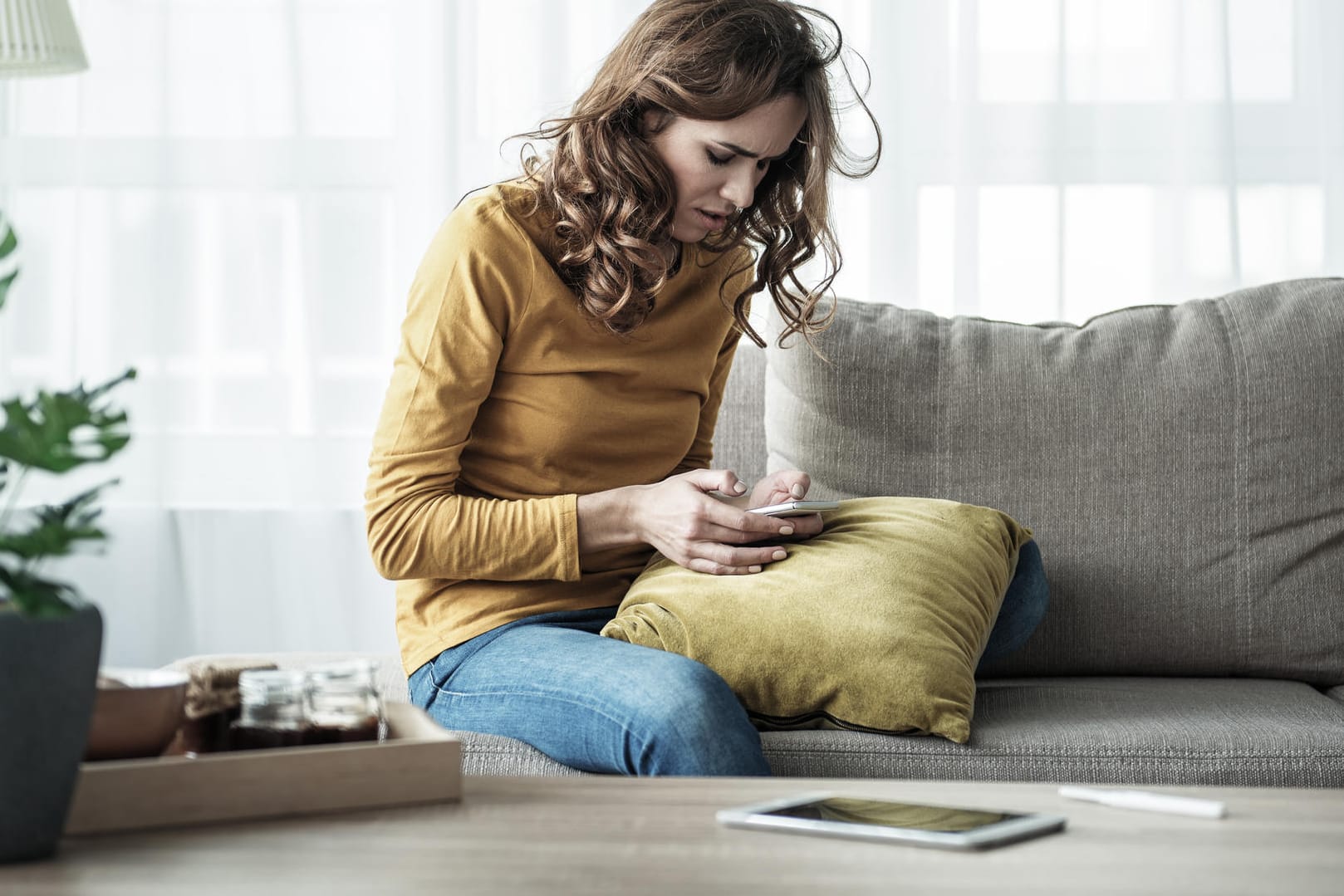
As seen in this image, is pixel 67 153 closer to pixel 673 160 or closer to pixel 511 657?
pixel 673 160

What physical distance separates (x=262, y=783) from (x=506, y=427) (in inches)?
30.0

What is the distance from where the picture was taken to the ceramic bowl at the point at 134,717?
0.82 metres

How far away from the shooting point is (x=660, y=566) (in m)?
1.56

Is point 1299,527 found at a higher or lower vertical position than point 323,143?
lower

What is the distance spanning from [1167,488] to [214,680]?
1319mm

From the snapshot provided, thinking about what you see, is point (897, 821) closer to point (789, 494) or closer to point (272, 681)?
point (272, 681)

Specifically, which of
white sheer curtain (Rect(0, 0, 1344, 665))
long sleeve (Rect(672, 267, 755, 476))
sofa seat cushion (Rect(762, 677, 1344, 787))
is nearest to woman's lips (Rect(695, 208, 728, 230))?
long sleeve (Rect(672, 267, 755, 476))

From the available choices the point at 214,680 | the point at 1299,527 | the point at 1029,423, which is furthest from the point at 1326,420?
the point at 214,680

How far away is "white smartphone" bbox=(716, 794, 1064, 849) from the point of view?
78cm

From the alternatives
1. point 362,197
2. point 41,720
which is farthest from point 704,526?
point 362,197

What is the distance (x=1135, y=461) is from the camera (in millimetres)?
1787

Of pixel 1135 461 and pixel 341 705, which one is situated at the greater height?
pixel 1135 461

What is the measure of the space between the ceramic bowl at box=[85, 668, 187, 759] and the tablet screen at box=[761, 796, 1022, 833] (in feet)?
1.27

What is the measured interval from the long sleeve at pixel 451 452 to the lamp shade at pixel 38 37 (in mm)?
655
